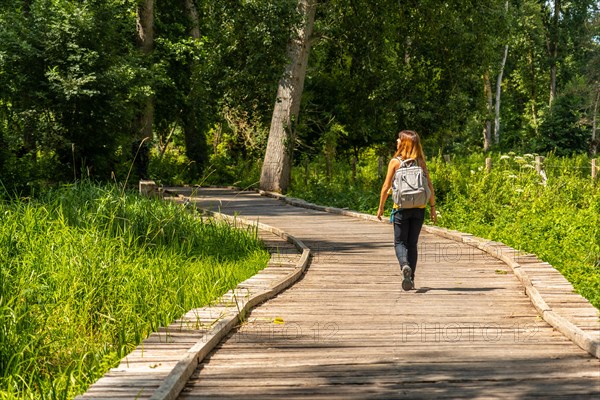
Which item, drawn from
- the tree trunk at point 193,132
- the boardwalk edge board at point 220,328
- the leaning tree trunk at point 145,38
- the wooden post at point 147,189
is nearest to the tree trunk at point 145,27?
the leaning tree trunk at point 145,38

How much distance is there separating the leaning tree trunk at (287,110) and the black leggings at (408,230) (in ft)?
59.2

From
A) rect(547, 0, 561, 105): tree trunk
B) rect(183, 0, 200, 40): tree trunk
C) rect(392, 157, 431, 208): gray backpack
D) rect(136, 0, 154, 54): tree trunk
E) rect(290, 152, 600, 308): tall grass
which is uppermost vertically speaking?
rect(547, 0, 561, 105): tree trunk

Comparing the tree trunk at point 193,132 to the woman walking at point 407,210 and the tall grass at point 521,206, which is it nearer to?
the tall grass at point 521,206

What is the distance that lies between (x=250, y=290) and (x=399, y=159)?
2250mm

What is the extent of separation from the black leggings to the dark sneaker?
0.16 metres

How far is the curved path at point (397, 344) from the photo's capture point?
555cm

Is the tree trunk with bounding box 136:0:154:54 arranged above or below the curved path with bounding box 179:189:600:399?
above

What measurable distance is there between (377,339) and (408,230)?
3167 millimetres

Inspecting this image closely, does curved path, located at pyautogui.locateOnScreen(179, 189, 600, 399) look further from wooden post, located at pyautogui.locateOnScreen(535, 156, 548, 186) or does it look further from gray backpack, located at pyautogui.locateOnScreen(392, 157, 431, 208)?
wooden post, located at pyautogui.locateOnScreen(535, 156, 548, 186)

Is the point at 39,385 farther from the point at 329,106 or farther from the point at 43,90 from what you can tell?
the point at 329,106

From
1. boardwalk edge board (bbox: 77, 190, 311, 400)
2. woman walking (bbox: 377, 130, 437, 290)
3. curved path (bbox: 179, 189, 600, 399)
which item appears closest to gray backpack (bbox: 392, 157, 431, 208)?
woman walking (bbox: 377, 130, 437, 290)

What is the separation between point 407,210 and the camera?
10.1m

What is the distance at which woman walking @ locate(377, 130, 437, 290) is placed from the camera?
9.88 m

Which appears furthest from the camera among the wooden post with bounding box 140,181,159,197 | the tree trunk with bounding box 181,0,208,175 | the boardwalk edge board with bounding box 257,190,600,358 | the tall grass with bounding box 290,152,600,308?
the tree trunk with bounding box 181,0,208,175
